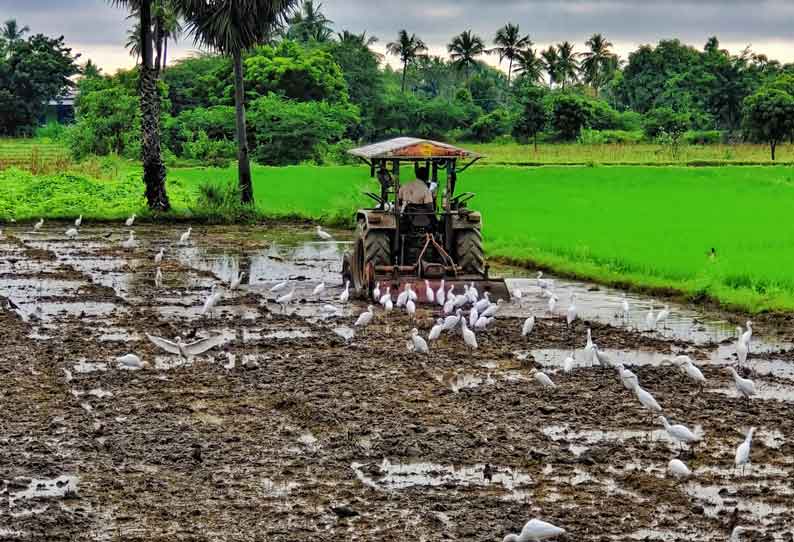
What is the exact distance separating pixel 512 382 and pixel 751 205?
71.1ft

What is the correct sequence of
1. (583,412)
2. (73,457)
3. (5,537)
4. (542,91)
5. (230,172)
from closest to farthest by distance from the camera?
(5,537) < (73,457) < (583,412) < (230,172) < (542,91)

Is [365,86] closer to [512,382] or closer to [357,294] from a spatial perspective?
[357,294]

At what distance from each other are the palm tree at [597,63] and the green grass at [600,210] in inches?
1670

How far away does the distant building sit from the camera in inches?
3034

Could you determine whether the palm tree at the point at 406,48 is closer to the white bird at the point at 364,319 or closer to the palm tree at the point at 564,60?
the palm tree at the point at 564,60

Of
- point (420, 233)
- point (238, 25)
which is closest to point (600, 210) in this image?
point (238, 25)

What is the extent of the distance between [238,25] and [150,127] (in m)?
3.44

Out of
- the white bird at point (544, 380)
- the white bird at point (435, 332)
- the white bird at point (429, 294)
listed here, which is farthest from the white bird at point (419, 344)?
the white bird at point (429, 294)

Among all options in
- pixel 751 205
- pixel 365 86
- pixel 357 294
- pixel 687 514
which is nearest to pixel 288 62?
pixel 365 86

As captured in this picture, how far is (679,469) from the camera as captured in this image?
7.84m

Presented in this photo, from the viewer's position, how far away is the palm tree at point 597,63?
291 ft

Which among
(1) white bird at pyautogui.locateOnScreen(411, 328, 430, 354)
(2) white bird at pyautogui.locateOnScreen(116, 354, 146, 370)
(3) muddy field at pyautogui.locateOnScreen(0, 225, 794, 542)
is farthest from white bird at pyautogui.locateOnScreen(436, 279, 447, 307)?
(2) white bird at pyautogui.locateOnScreen(116, 354, 146, 370)

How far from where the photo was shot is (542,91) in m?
64.5

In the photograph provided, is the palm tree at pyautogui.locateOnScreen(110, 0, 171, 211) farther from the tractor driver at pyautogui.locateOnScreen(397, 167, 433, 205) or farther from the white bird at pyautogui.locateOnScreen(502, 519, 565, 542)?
the white bird at pyautogui.locateOnScreen(502, 519, 565, 542)
